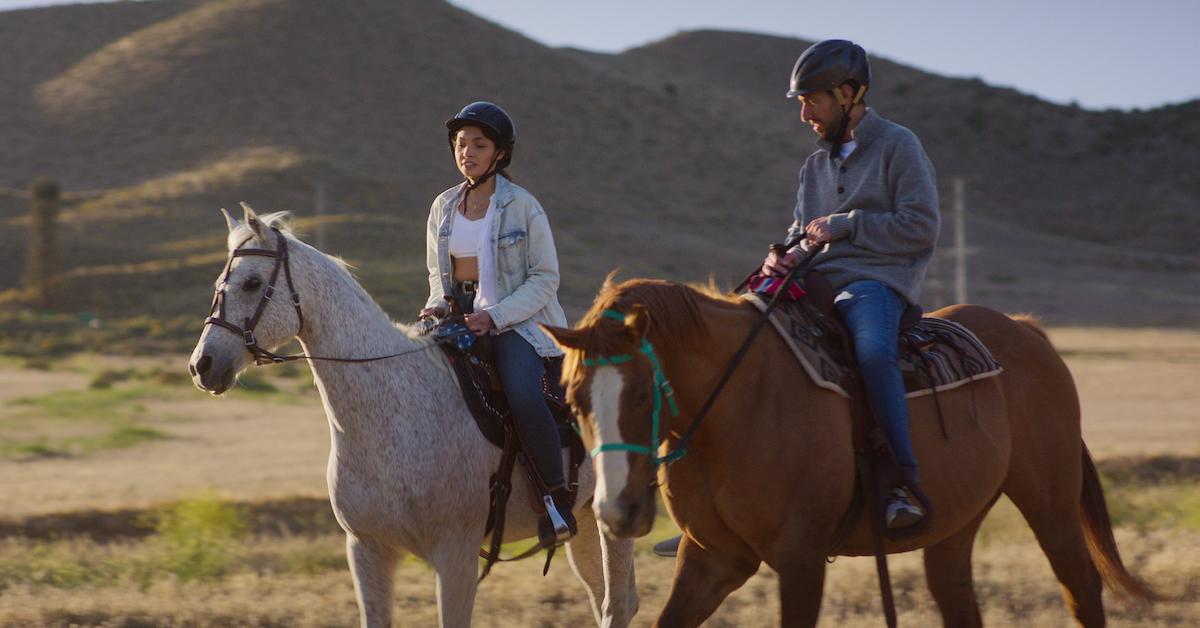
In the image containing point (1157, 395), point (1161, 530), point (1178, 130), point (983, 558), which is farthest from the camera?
point (1178, 130)

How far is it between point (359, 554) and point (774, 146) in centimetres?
8893

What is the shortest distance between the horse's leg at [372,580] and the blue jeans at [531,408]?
799mm

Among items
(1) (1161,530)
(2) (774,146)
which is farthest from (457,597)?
(2) (774,146)

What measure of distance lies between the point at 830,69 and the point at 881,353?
1252 millimetres

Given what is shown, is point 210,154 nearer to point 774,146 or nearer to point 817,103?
point 774,146

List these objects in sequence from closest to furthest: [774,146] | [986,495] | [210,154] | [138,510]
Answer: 1. [986,495]
2. [138,510]
3. [210,154]
4. [774,146]

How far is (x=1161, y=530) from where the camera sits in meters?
10.1

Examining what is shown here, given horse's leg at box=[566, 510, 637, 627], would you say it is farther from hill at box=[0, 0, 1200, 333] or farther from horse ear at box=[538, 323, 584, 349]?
hill at box=[0, 0, 1200, 333]

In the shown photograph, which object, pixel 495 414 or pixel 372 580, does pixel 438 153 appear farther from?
A: pixel 372 580

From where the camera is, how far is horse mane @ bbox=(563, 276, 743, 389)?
172 inches

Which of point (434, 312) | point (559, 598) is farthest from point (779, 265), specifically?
point (559, 598)

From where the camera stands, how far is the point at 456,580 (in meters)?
5.70

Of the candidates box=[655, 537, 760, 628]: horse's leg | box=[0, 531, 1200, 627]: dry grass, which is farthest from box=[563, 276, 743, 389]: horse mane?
box=[0, 531, 1200, 627]: dry grass

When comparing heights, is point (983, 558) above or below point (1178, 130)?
below
